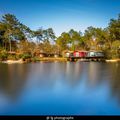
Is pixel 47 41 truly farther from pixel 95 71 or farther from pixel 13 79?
pixel 95 71

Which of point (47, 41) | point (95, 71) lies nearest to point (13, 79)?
point (47, 41)

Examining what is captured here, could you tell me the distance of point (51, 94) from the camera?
2133 millimetres

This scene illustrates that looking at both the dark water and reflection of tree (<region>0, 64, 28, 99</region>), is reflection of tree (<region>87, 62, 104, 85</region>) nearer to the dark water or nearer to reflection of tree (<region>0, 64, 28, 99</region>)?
the dark water

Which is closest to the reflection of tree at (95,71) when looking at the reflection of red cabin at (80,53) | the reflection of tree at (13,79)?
the reflection of red cabin at (80,53)

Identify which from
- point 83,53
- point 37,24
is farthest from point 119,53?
point 37,24

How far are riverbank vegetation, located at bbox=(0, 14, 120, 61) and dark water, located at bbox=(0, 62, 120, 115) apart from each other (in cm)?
18

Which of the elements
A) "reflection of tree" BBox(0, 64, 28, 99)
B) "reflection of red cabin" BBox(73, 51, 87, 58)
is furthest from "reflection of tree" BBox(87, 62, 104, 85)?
"reflection of tree" BBox(0, 64, 28, 99)

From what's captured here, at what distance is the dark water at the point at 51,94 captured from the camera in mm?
1701

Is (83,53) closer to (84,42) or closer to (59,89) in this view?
(84,42)

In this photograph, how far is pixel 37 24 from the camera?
2182 millimetres

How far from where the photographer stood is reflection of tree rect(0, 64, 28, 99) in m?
2.23

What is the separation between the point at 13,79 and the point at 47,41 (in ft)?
1.99

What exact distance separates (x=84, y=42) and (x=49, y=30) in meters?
0.73

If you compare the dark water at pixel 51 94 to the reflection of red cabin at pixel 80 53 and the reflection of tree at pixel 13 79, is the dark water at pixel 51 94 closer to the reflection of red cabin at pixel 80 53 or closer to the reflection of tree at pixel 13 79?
the reflection of tree at pixel 13 79
